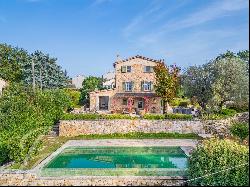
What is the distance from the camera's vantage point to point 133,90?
51.4 m

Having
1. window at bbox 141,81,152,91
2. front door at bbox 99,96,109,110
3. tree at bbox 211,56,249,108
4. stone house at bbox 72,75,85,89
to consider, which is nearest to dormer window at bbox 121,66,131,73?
window at bbox 141,81,152,91

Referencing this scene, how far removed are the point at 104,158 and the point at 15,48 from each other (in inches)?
1710

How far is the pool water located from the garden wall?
598 centimetres

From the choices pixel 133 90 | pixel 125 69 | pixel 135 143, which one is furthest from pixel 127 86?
pixel 135 143

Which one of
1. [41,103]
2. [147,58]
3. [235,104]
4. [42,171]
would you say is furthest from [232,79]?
[42,171]

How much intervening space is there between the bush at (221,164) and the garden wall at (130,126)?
18.0 meters

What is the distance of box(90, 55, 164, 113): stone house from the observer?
5066cm

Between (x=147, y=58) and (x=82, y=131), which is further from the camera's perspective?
(x=147, y=58)

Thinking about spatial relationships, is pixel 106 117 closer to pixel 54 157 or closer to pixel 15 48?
pixel 54 157

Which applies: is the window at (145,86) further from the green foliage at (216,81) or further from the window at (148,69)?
the green foliage at (216,81)

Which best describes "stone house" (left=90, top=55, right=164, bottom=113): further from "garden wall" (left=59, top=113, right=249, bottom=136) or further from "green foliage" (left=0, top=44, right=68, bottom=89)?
"green foliage" (left=0, top=44, right=68, bottom=89)

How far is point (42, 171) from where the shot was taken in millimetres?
22062

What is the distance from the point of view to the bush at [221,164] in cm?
1809

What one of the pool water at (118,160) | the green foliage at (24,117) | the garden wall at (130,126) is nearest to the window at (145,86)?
the green foliage at (24,117)
